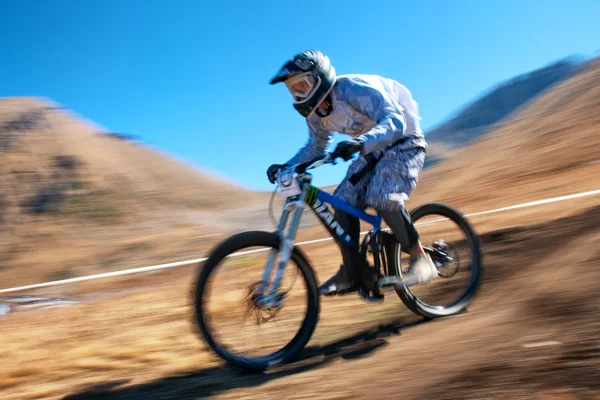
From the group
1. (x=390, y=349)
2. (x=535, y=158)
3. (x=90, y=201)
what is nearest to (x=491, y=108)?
(x=535, y=158)

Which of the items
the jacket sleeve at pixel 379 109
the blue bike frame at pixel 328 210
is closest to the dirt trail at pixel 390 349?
the blue bike frame at pixel 328 210

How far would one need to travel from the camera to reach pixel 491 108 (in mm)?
64750

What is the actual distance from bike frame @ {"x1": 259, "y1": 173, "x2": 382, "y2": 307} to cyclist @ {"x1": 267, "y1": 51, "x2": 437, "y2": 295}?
7 centimetres

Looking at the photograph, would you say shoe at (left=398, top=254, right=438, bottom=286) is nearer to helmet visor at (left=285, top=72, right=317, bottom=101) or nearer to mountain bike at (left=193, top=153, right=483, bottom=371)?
mountain bike at (left=193, top=153, right=483, bottom=371)

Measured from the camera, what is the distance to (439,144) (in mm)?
52969

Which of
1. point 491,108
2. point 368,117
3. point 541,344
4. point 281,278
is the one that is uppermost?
point 491,108

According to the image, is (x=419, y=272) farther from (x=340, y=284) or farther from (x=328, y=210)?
(x=328, y=210)

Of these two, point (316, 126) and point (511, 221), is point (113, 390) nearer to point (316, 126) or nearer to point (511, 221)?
point (316, 126)

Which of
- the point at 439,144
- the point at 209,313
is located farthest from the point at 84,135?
the point at 439,144

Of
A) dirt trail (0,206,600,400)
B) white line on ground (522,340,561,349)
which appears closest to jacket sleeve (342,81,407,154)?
dirt trail (0,206,600,400)

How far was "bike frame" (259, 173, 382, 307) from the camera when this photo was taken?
3.44 metres

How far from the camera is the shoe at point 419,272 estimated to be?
12.8 ft

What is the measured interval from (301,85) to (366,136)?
1.94ft

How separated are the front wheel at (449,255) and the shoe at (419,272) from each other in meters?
0.28
